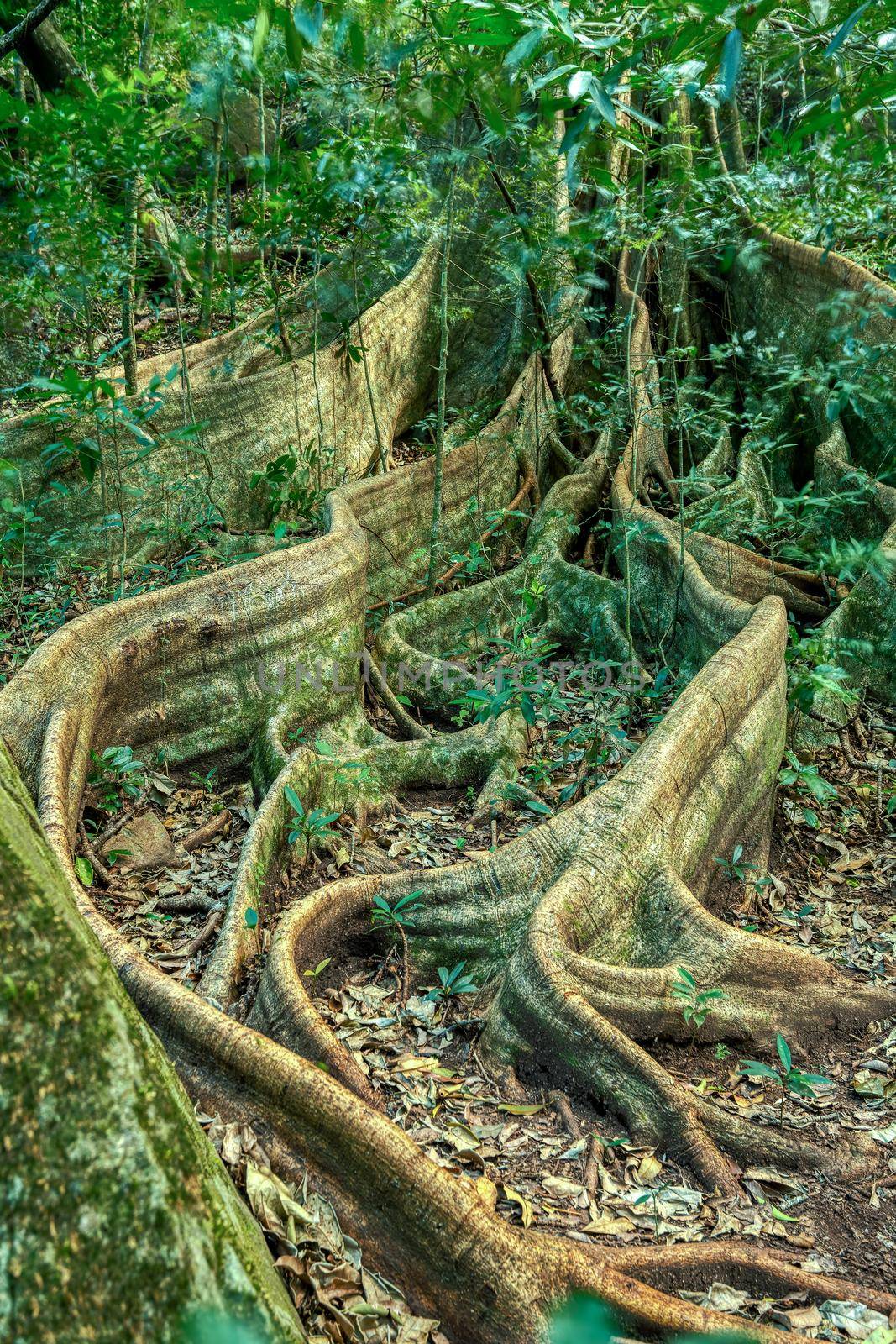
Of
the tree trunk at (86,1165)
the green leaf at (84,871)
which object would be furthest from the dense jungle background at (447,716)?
the green leaf at (84,871)

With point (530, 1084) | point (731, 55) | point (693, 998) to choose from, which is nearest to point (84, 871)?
point (530, 1084)

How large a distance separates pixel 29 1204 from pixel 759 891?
148 inches

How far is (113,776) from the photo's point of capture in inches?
162

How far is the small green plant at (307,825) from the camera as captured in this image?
3875 mm

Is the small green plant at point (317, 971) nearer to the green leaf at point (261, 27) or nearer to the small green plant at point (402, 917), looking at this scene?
the small green plant at point (402, 917)

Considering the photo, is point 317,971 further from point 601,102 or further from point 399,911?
point 601,102

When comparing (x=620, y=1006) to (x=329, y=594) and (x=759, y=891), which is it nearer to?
(x=759, y=891)

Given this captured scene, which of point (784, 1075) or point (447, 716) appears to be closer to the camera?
point (784, 1075)

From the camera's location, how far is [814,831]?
4.83 meters

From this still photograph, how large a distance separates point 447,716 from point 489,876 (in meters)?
2.19

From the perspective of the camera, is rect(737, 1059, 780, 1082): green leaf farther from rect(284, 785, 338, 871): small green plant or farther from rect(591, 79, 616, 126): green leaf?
rect(591, 79, 616, 126): green leaf

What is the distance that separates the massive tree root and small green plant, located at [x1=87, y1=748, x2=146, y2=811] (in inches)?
3.3

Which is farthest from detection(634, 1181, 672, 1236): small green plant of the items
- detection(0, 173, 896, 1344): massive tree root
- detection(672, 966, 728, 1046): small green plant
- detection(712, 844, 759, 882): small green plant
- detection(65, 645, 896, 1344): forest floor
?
detection(712, 844, 759, 882): small green plant

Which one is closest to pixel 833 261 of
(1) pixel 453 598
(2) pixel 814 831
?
(1) pixel 453 598
